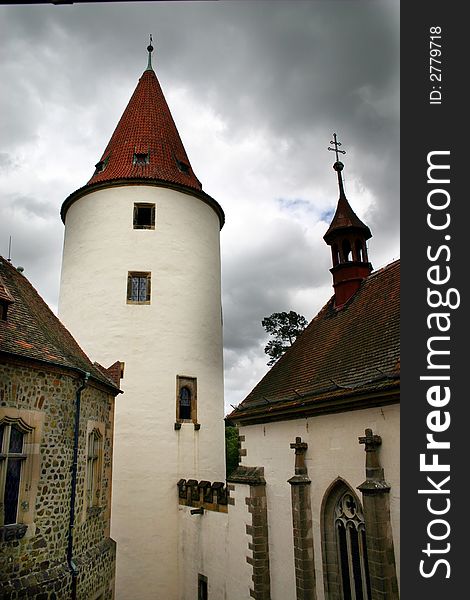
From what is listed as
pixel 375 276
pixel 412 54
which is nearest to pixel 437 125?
pixel 412 54

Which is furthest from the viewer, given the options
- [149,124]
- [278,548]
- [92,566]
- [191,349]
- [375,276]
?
[149,124]

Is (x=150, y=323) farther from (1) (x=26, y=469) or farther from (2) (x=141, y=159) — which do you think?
(1) (x=26, y=469)

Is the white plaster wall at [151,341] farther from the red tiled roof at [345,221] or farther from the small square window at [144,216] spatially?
the red tiled roof at [345,221]

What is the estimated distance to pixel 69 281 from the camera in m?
16.9

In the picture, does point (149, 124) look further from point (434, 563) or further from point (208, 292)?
point (434, 563)

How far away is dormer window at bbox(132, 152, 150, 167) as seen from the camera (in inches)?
698

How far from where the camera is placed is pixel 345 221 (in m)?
13.7

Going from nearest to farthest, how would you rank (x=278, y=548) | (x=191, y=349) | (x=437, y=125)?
(x=437, y=125) < (x=278, y=548) < (x=191, y=349)

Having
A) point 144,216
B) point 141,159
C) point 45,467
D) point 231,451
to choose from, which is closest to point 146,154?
point 141,159

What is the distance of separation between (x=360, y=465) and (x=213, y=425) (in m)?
8.48

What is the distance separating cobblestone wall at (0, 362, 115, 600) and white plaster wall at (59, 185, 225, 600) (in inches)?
174

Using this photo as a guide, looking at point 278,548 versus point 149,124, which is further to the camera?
point 149,124

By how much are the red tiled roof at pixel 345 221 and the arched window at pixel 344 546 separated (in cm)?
698

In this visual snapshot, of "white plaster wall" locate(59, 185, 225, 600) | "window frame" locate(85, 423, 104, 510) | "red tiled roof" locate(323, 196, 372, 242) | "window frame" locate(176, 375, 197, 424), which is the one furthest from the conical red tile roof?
"window frame" locate(85, 423, 104, 510)
